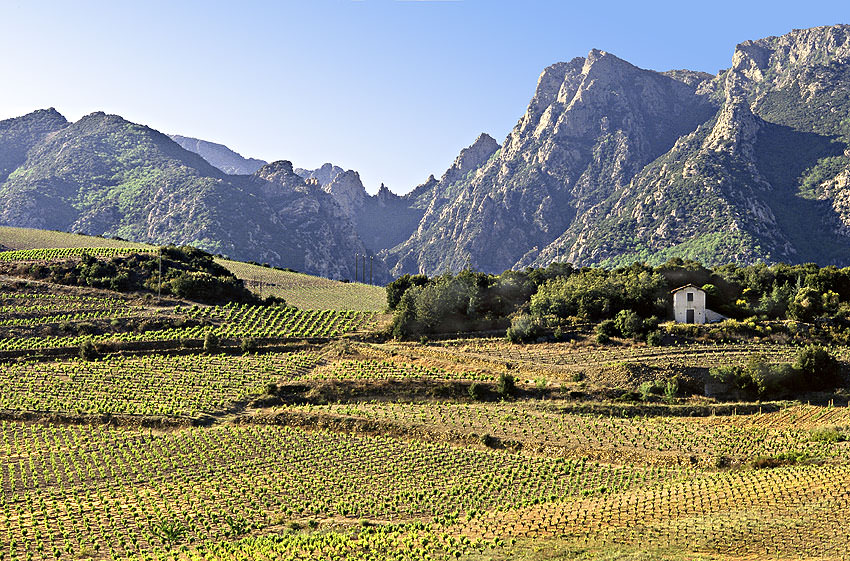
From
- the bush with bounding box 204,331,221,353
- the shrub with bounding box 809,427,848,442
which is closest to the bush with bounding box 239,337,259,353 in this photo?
the bush with bounding box 204,331,221,353

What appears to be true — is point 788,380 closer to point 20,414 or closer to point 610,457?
point 610,457

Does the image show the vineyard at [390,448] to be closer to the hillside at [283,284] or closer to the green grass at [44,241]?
the hillside at [283,284]

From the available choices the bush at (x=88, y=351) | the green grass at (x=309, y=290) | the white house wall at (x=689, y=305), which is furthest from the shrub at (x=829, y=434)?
the bush at (x=88, y=351)

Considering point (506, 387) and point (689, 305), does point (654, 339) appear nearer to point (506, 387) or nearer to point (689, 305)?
point (689, 305)

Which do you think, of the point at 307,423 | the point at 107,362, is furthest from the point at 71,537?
the point at 107,362

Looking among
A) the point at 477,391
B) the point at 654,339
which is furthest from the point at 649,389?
the point at 477,391

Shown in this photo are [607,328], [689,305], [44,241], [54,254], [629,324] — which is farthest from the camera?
[44,241]

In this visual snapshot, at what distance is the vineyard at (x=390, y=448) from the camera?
3061 centimetres

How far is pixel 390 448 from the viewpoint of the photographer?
47.0 meters

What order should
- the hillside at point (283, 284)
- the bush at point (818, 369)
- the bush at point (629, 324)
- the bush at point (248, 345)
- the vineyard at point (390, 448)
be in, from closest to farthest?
the vineyard at point (390, 448) < the bush at point (818, 369) < the bush at point (629, 324) < the bush at point (248, 345) < the hillside at point (283, 284)

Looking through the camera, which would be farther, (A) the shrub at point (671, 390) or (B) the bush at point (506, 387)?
(B) the bush at point (506, 387)

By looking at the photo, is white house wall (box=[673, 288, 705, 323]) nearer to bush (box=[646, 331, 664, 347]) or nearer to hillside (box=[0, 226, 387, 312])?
bush (box=[646, 331, 664, 347])

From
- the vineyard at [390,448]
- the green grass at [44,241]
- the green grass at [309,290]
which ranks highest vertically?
the green grass at [44,241]

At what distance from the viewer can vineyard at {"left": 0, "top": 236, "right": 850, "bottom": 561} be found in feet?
100
